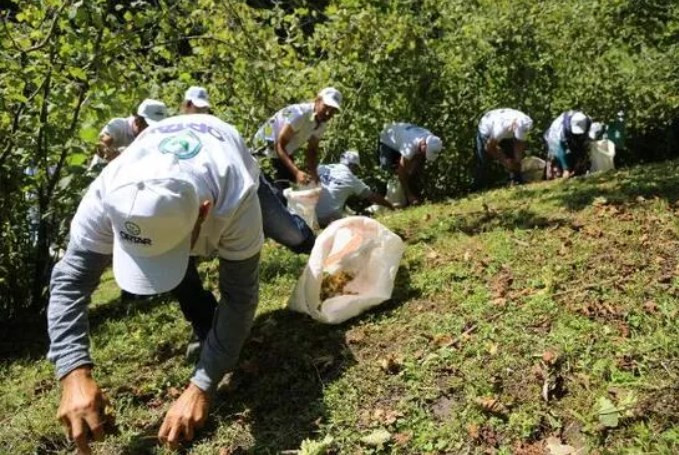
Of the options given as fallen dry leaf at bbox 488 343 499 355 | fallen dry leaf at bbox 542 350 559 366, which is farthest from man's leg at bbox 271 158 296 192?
fallen dry leaf at bbox 542 350 559 366

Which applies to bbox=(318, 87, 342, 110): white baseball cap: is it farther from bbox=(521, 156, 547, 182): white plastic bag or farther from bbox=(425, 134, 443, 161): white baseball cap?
bbox=(521, 156, 547, 182): white plastic bag

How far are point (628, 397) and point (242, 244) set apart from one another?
1524 millimetres

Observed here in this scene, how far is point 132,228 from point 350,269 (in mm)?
1829

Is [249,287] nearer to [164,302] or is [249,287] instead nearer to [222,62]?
[164,302]

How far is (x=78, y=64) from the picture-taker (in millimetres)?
4219

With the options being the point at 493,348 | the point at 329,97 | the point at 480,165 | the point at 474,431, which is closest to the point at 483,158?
the point at 480,165

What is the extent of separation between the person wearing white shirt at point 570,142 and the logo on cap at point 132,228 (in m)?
7.50

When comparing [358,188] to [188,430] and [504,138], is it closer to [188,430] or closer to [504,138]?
[504,138]

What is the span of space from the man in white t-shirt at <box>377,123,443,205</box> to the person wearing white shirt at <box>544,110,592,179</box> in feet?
5.79

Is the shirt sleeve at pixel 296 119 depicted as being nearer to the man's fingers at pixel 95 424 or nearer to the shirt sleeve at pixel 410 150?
the shirt sleeve at pixel 410 150

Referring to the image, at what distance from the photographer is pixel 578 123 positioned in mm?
8734

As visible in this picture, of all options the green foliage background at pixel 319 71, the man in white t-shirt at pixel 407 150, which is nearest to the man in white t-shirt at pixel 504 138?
the green foliage background at pixel 319 71

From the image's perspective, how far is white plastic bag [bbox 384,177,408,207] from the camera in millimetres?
8594

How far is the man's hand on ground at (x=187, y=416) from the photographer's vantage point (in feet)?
8.45
